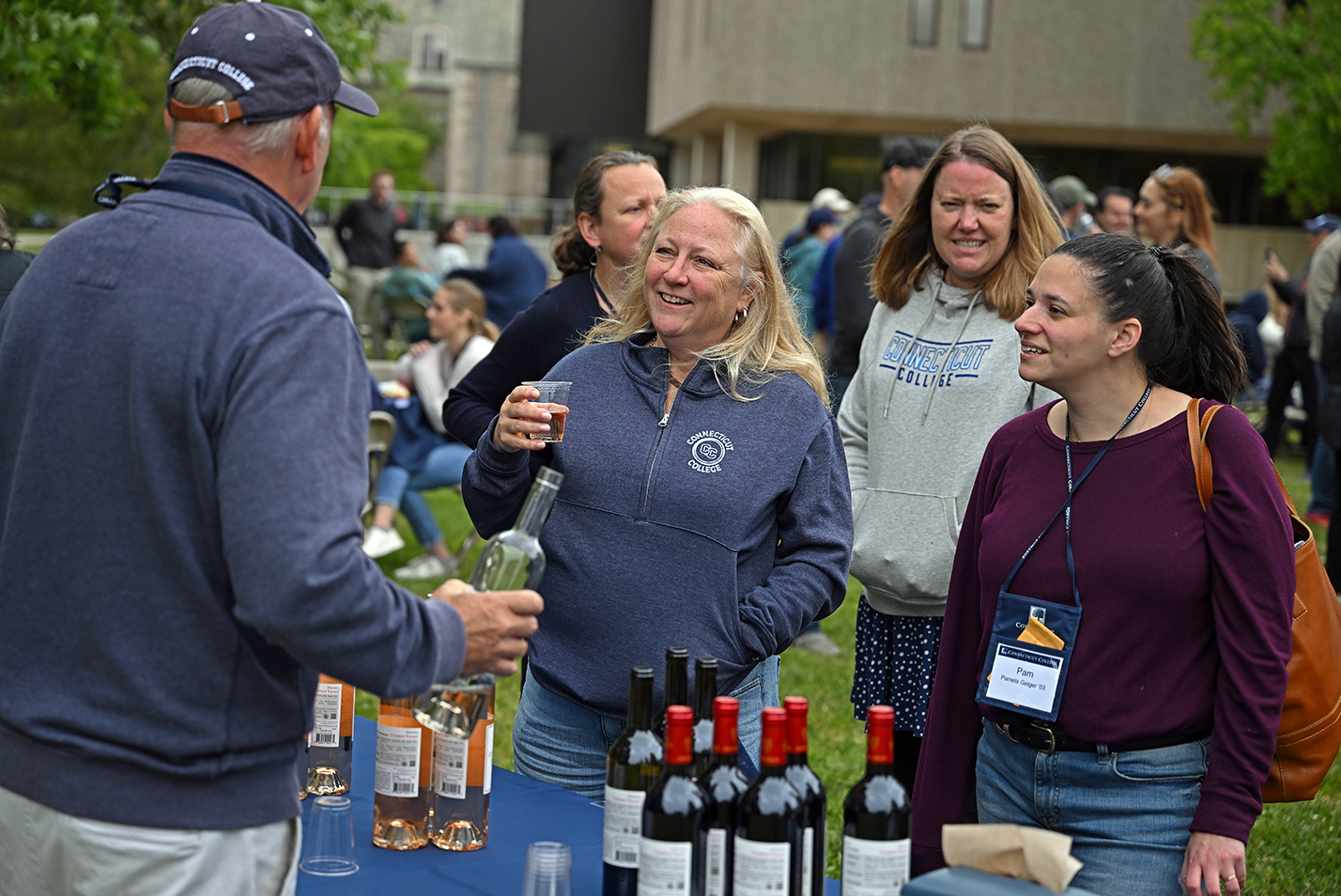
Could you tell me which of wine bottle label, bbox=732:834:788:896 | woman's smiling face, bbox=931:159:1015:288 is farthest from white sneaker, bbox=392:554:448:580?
wine bottle label, bbox=732:834:788:896

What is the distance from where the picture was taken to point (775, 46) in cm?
2698

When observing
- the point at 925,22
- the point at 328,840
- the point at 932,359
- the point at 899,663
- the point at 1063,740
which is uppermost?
the point at 925,22

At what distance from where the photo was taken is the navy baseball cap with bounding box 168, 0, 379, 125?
188 cm

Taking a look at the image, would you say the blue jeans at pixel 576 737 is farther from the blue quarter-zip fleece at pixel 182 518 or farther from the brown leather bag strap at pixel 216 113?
the brown leather bag strap at pixel 216 113

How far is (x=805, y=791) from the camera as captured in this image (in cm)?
197

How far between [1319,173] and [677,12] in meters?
15.8

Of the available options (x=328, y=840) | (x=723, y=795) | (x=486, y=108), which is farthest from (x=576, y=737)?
(x=486, y=108)

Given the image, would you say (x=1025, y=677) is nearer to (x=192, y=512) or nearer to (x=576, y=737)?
(x=576, y=737)

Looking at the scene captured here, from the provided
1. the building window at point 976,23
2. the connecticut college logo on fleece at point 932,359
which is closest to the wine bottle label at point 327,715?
the connecticut college logo on fleece at point 932,359

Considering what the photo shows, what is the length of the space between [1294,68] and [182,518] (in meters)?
23.1

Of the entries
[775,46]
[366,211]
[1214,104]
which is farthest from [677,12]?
[366,211]

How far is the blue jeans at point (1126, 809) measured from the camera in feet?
8.71

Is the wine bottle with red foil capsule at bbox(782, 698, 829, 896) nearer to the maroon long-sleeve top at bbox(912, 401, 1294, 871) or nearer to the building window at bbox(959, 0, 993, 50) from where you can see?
the maroon long-sleeve top at bbox(912, 401, 1294, 871)

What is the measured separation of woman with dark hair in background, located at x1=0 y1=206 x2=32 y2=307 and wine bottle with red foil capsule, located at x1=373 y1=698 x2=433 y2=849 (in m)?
2.12
